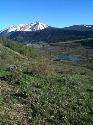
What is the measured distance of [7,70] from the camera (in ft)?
116

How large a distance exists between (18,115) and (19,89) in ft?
19.0

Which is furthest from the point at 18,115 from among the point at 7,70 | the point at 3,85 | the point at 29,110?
the point at 7,70

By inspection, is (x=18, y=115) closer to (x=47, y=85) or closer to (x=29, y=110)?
(x=29, y=110)

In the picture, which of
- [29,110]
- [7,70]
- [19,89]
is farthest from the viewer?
[7,70]

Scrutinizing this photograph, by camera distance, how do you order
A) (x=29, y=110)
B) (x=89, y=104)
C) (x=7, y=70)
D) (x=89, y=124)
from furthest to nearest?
(x=7, y=70), (x=89, y=104), (x=29, y=110), (x=89, y=124)

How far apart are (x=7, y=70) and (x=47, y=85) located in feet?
24.8

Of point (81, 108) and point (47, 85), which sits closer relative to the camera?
point (81, 108)

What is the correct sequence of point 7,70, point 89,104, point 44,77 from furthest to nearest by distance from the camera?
point 7,70 → point 44,77 → point 89,104

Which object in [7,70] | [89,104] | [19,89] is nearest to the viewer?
[89,104]

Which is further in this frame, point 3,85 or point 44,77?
point 44,77

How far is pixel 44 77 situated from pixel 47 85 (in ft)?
12.0

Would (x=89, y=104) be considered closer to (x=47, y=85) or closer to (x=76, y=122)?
(x=76, y=122)

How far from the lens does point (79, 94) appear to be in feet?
89.4

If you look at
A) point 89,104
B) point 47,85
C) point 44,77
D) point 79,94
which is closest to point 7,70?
point 44,77
